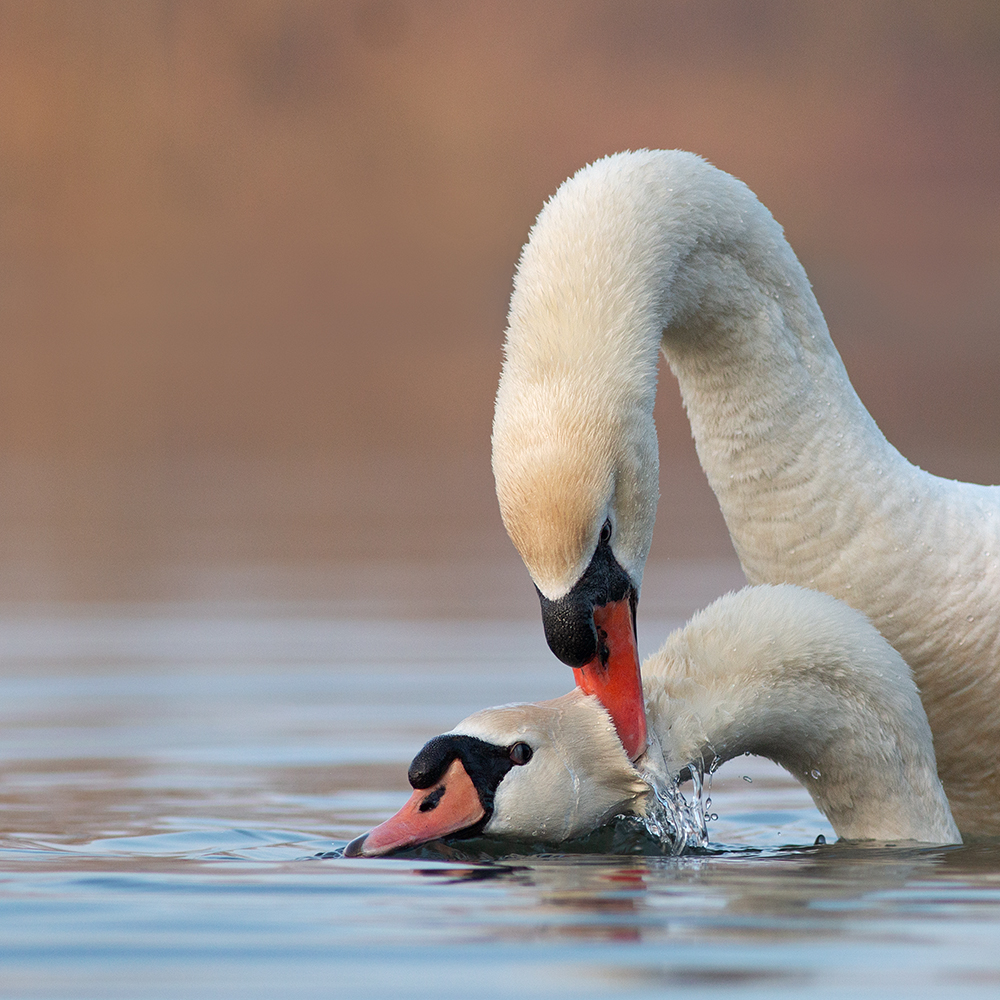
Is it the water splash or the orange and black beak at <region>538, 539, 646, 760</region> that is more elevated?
the orange and black beak at <region>538, 539, 646, 760</region>

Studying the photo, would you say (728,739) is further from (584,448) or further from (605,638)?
(584,448)

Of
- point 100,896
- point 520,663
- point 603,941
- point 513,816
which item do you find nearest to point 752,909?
point 603,941

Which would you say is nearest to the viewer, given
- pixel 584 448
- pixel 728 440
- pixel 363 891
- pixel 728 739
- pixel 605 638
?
pixel 363 891

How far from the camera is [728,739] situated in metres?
6.21

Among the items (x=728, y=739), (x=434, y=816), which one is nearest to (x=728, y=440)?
(x=728, y=739)

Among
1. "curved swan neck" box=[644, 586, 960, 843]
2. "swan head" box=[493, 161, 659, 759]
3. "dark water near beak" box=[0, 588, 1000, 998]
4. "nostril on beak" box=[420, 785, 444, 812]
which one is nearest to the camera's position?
"dark water near beak" box=[0, 588, 1000, 998]

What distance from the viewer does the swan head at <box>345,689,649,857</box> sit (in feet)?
19.0

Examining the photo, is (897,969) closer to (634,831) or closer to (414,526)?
(634,831)

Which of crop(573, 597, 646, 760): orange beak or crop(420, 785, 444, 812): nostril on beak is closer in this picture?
crop(420, 785, 444, 812): nostril on beak

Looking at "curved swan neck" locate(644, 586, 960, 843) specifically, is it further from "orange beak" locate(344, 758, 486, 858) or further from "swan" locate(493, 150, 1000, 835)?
"orange beak" locate(344, 758, 486, 858)

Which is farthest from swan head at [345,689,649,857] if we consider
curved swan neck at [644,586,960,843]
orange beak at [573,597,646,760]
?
curved swan neck at [644,586,960,843]

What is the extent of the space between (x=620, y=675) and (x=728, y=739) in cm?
40

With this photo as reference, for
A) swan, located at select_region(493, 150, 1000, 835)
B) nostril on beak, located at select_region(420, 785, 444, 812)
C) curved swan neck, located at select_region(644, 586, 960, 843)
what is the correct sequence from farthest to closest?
curved swan neck, located at select_region(644, 586, 960, 843), swan, located at select_region(493, 150, 1000, 835), nostril on beak, located at select_region(420, 785, 444, 812)

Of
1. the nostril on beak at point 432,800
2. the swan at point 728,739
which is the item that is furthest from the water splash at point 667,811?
the nostril on beak at point 432,800
